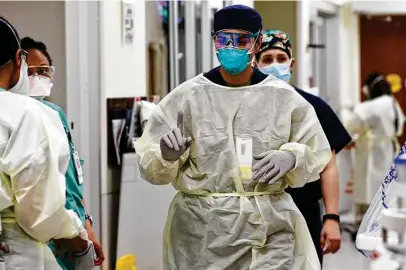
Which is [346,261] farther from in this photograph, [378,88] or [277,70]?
[277,70]

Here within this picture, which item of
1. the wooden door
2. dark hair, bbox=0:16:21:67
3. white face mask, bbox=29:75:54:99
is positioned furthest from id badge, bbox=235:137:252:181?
the wooden door

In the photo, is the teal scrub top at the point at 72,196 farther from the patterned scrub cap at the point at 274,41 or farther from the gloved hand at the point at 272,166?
the patterned scrub cap at the point at 274,41

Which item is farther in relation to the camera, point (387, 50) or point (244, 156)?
point (387, 50)

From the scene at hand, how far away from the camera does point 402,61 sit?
31.9 ft

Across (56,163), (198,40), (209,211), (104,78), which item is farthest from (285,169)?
(198,40)

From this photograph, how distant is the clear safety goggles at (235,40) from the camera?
2.63m

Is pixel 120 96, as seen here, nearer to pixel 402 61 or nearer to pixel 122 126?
pixel 122 126

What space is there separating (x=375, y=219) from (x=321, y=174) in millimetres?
1041

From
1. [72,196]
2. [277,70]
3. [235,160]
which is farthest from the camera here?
[277,70]

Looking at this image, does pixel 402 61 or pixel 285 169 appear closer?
pixel 285 169

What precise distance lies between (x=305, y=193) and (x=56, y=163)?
1351mm

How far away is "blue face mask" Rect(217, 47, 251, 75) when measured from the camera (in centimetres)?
260

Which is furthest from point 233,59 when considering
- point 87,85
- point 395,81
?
point 395,81

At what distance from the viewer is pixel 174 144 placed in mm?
2412
